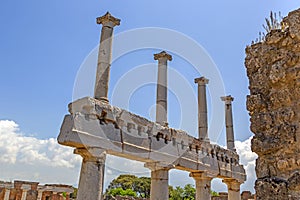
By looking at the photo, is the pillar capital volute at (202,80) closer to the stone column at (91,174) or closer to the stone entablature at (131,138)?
the stone entablature at (131,138)

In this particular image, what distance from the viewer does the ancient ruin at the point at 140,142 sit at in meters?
9.58

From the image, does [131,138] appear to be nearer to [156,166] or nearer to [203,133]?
[156,166]

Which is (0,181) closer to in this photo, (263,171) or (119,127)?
(119,127)

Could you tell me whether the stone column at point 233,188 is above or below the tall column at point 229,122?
below

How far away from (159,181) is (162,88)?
13.9 ft

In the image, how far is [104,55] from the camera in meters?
11.5

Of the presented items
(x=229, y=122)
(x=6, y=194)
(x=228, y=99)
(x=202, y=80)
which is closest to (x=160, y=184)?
(x=202, y=80)

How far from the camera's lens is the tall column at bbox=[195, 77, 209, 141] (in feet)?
53.2

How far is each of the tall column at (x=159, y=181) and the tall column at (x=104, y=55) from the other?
11.1ft

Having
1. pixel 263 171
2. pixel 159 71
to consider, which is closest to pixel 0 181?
pixel 159 71

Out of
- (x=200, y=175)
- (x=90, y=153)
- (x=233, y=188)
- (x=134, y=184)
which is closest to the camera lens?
(x=90, y=153)

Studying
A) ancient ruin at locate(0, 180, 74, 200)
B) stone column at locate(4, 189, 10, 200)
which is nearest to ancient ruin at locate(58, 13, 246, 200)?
ancient ruin at locate(0, 180, 74, 200)

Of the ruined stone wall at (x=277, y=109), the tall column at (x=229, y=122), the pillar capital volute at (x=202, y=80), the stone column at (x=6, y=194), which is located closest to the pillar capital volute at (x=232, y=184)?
the tall column at (x=229, y=122)

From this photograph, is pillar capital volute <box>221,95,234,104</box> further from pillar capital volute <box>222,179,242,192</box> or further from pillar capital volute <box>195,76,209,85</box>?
pillar capital volute <box>222,179,242,192</box>
